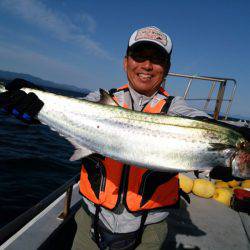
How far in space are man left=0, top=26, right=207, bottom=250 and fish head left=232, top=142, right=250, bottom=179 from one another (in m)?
0.73

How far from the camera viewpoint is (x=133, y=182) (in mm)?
3256

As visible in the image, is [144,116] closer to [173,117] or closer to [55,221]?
[173,117]

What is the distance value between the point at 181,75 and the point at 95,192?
309 inches

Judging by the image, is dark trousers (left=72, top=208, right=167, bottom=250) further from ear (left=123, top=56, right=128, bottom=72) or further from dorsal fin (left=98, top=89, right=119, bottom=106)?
ear (left=123, top=56, right=128, bottom=72)

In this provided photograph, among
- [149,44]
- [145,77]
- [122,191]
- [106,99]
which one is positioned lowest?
[122,191]

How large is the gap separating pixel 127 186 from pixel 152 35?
1943 mm

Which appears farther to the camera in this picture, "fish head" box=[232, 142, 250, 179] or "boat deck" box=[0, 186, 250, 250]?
"boat deck" box=[0, 186, 250, 250]

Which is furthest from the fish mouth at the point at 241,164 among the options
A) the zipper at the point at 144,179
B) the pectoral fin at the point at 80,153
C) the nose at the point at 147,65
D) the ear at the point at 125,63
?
the ear at the point at 125,63

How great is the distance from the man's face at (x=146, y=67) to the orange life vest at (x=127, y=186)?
1.08 metres

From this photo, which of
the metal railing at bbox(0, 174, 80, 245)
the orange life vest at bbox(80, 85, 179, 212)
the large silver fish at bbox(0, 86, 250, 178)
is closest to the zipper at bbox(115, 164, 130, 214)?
the orange life vest at bbox(80, 85, 179, 212)

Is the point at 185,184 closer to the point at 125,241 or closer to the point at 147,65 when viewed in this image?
the point at 125,241

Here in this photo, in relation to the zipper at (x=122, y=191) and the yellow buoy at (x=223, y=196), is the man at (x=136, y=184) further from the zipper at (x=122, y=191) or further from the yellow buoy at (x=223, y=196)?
the yellow buoy at (x=223, y=196)

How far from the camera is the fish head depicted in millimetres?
3039

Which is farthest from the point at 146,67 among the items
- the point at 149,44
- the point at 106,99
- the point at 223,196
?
the point at 223,196
